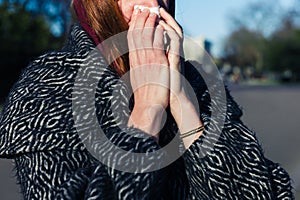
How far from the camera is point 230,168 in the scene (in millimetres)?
1289

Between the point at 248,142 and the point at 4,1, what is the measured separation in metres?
19.1

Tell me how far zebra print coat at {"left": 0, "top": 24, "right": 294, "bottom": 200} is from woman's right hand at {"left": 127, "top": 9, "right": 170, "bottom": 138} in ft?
0.14

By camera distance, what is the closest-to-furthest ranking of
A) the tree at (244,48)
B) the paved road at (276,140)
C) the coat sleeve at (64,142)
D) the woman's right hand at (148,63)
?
the coat sleeve at (64,142)
the woman's right hand at (148,63)
the paved road at (276,140)
the tree at (244,48)

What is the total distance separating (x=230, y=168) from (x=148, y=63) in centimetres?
31

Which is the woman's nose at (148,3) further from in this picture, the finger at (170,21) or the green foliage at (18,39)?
the green foliage at (18,39)

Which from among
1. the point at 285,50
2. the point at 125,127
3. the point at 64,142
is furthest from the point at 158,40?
the point at 285,50

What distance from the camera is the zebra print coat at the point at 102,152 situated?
46.9 inches

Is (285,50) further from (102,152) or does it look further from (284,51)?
(102,152)

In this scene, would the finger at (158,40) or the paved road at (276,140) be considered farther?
the paved road at (276,140)

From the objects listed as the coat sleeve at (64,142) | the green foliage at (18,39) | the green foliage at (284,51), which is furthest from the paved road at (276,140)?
the green foliage at (284,51)

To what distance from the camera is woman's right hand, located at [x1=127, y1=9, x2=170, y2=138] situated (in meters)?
1.32

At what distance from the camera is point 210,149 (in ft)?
4.22

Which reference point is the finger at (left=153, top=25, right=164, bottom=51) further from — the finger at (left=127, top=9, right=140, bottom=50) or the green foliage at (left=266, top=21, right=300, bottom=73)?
the green foliage at (left=266, top=21, right=300, bottom=73)

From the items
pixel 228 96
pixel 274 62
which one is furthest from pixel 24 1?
pixel 274 62
